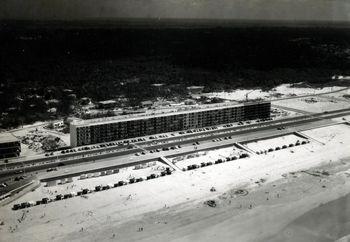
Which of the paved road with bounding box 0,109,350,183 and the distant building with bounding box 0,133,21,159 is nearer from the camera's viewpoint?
the paved road with bounding box 0,109,350,183

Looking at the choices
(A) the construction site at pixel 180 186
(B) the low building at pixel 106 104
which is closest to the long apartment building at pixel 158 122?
(A) the construction site at pixel 180 186

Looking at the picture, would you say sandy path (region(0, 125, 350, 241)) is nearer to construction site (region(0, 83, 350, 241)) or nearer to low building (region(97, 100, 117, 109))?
construction site (region(0, 83, 350, 241))

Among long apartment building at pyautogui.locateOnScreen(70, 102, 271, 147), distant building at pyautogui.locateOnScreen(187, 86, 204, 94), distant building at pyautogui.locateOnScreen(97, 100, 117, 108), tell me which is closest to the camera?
long apartment building at pyautogui.locateOnScreen(70, 102, 271, 147)

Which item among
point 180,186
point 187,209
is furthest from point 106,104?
point 187,209

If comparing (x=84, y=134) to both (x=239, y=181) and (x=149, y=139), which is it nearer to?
(x=149, y=139)

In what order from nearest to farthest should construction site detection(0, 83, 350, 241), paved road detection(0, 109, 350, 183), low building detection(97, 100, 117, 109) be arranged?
construction site detection(0, 83, 350, 241) < paved road detection(0, 109, 350, 183) < low building detection(97, 100, 117, 109)

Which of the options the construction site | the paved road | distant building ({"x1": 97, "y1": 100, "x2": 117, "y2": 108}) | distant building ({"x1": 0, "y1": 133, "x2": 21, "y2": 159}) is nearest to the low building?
distant building ({"x1": 97, "y1": 100, "x2": 117, "y2": 108})

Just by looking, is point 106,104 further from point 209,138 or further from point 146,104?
point 209,138

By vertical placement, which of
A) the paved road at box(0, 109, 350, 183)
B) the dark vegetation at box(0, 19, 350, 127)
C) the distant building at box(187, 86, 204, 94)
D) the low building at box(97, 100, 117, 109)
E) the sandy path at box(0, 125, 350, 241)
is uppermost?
the dark vegetation at box(0, 19, 350, 127)
